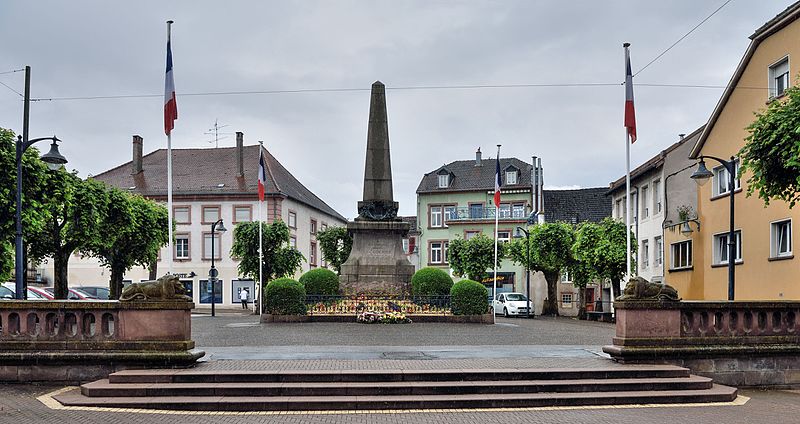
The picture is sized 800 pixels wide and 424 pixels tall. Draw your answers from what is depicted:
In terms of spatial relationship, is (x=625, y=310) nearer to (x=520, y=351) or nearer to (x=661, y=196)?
(x=520, y=351)

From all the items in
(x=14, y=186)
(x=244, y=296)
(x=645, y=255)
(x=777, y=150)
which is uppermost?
(x=777, y=150)

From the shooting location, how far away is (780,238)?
2808 centimetres

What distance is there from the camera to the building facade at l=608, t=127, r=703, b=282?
38.5m

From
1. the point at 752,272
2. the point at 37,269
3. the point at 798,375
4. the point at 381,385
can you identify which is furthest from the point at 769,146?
the point at 37,269

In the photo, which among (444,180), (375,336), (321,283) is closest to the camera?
(375,336)

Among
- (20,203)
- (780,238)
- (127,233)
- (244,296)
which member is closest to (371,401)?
(20,203)

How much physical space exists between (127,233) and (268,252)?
12.4m

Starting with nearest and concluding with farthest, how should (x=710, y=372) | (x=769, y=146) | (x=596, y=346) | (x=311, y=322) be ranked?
(x=710, y=372) < (x=769, y=146) < (x=596, y=346) < (x=311, y=322)

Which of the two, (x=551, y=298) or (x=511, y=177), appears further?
(x=511, y=177)

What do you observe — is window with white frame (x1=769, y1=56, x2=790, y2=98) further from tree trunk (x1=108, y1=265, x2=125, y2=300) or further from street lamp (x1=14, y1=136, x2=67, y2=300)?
tree trunk (x1=108, y1=265, x2=125, y2=300)

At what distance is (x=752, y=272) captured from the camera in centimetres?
2961

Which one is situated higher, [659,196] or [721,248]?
[659,196]

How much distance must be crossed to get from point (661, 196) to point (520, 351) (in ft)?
96.0

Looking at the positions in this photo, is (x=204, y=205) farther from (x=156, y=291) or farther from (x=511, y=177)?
(x=156, y=291)
